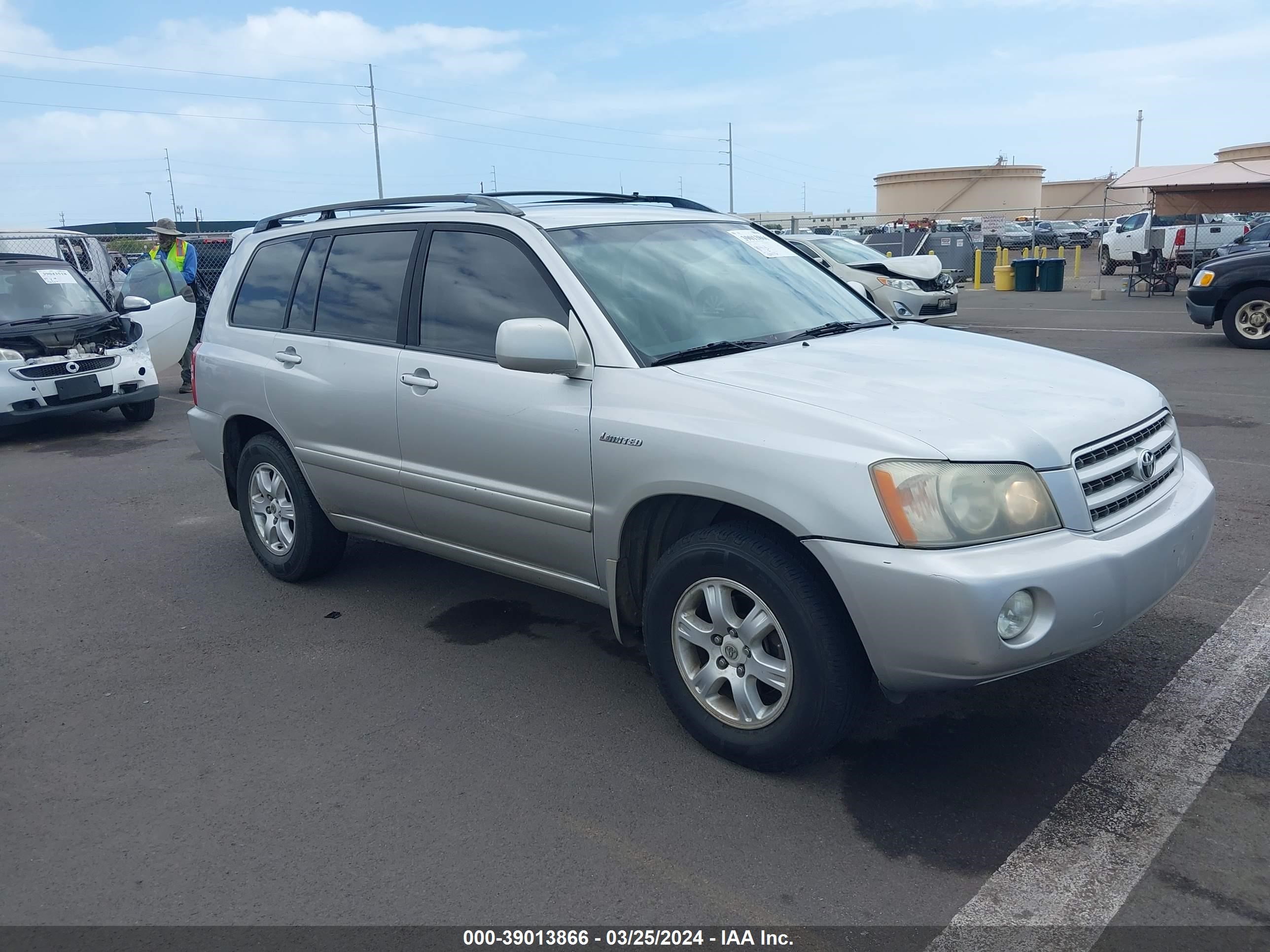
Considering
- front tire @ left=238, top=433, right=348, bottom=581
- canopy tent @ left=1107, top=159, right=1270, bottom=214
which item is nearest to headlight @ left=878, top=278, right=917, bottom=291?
canopy tent @ left=1107, top=159, right=1270, bottom=214

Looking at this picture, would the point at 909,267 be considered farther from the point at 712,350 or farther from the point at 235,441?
the point at 712,350

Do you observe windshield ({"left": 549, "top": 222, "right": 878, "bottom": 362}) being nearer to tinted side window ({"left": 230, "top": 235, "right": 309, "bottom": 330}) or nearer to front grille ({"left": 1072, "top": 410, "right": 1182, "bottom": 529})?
front grille ({"left": 1072, "top": 410, "right": 1182, "bottom": 529})

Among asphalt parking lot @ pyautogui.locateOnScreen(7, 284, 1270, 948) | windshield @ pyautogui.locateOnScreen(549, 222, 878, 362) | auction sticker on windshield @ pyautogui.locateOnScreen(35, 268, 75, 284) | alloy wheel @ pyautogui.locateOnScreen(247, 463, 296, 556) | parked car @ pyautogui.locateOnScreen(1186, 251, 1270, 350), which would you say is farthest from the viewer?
parked car @ pyautogui.locateOnScreen(1186, 251, 1270, 350)

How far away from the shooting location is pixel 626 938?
8.93 ft

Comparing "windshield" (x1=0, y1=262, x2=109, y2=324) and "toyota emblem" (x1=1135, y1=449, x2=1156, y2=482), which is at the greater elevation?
"windshield" (x1=0, y1=262, x2=109, y2=324)

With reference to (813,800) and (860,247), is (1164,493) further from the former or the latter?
(860,247)

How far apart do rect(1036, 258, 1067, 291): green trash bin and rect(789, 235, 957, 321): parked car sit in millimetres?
8399

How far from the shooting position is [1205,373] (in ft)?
36.3

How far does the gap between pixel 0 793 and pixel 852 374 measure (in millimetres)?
3202

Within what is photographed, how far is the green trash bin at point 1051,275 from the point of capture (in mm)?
24391

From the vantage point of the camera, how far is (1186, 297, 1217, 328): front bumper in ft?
42.2

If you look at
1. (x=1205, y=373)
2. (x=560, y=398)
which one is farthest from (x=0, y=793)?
(x=1205, y=373)

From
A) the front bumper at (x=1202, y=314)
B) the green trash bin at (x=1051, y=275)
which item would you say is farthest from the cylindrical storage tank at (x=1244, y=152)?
the front bumper at (x=1202, y=314)

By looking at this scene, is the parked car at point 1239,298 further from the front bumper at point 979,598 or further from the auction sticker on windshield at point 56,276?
the auction sticker on windshield at point 56,276
